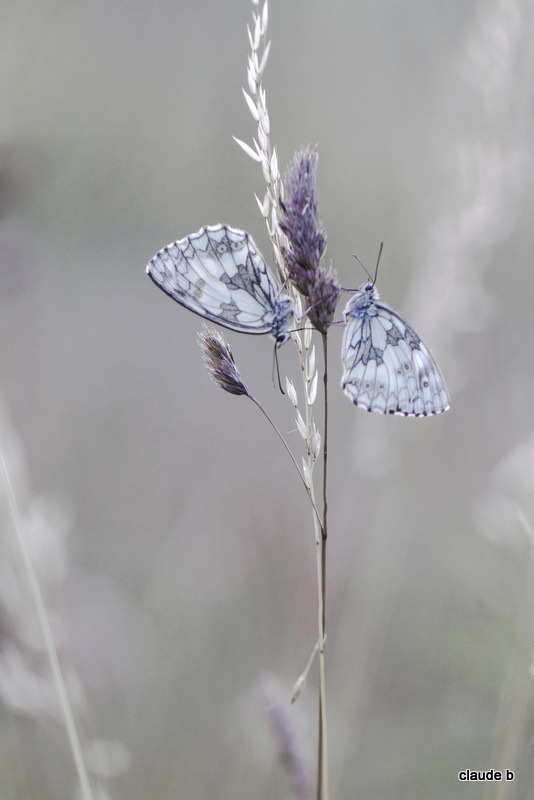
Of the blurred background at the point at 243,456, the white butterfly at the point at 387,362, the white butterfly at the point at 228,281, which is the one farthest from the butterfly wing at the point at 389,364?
the blurred background at the point at 243,456

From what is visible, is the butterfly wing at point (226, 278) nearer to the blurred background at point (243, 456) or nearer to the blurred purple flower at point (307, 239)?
the blurred purple flower at point (307, 239)

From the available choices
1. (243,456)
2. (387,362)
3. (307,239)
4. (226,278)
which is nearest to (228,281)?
(226,278)

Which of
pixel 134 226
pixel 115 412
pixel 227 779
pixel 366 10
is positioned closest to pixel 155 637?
pixel 227 779

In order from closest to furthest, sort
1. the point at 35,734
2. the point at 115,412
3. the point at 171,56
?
the point at 35,734, the point at 115,412, the point at 171,56

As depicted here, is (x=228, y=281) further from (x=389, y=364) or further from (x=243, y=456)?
(x=243, y=456)

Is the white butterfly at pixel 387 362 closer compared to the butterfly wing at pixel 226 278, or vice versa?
the butterfly wing at pixel 226 278

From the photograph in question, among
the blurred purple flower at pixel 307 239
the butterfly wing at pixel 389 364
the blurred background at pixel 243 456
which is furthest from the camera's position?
the blurred background at pixel 243 456

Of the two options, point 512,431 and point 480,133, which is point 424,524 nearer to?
point 512,431

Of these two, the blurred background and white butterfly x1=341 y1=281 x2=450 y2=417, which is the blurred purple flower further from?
the blurred background
